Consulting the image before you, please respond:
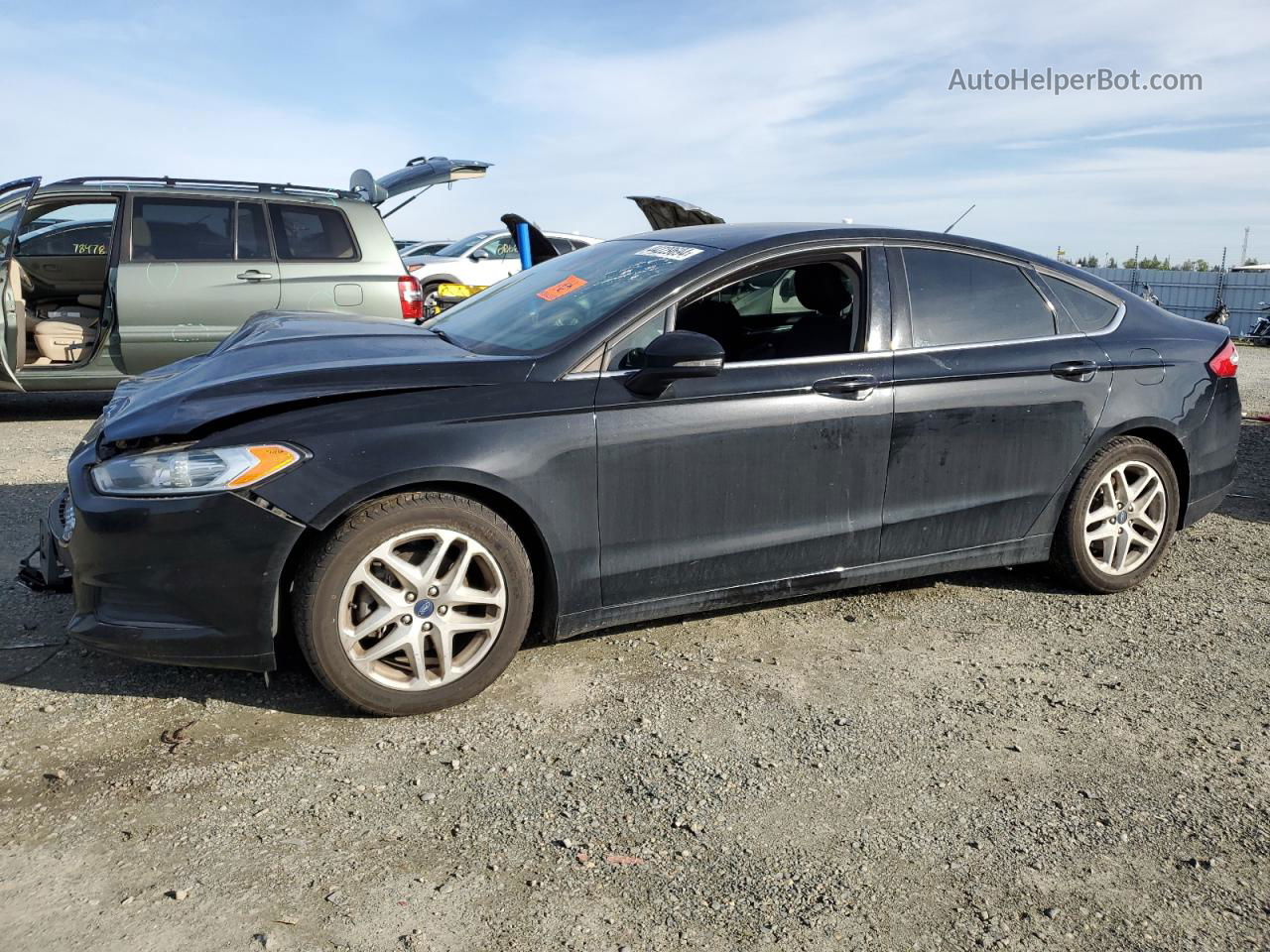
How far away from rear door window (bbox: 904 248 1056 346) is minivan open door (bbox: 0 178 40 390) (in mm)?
6702

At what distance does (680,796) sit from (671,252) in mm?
2082

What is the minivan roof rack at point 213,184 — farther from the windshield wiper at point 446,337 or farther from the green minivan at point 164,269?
the windshield wiper at point 446,337

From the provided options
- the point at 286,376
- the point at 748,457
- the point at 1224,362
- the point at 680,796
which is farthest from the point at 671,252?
the point at 1224,362

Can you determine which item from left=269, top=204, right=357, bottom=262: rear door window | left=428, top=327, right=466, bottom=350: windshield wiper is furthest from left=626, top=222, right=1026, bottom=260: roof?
left=269, top=204, right=357, bottom=262: rear door window

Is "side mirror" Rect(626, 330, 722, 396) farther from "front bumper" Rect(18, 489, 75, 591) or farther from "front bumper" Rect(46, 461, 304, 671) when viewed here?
"front bumper" Rect(18, 489, 75, 591)

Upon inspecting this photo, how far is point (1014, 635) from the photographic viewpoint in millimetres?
4078

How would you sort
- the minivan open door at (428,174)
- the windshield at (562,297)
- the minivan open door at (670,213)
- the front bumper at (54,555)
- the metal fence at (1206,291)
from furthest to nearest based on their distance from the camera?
1. the metal fence at (1206,291)
2. the minivan open door at (428,174)
3. the minivan open door at (670,213)
4. the windshield at (562,297)
5. the front bumper at (54,555)

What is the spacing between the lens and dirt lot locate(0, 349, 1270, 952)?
2330 mm

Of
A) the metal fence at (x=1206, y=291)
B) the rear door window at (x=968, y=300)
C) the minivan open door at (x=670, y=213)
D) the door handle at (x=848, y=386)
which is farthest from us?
the metal fence at (x=1206, y=291)

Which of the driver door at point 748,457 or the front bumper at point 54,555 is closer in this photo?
the front bumper at point 54,555

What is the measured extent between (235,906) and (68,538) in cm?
144

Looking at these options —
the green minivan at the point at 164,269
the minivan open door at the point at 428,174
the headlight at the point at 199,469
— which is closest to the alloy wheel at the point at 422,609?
the headlight at the point at 199,469

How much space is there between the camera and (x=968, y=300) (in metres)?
4.16

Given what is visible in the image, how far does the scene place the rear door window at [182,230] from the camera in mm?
7930
